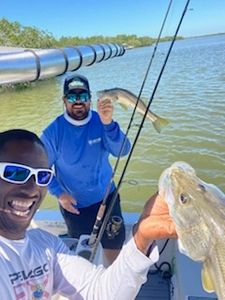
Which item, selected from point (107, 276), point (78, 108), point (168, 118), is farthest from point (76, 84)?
point (168, 118)

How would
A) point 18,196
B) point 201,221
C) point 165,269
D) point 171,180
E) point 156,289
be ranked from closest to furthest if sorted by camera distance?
point 201,221, point 171,180, point 18,196, point 156,289, point 165,269

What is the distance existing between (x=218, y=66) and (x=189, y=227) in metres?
22.3

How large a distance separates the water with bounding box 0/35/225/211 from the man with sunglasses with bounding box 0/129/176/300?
2.25 m

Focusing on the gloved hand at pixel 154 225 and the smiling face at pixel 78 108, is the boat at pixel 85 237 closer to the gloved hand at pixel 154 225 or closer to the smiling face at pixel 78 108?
the smiling face at pixel 78 108

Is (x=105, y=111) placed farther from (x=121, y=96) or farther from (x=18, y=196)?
(x=18, y=196)

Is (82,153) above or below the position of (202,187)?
below

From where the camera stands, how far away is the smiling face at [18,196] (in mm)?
1434

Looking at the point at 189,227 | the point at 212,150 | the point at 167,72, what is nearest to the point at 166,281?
the point at 189,227

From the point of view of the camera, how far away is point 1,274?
132cm

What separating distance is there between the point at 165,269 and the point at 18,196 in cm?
210

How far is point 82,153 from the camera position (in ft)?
A: 9.55

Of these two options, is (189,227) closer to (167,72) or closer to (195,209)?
(195,209)

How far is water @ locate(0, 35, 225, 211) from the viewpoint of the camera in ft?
26.1

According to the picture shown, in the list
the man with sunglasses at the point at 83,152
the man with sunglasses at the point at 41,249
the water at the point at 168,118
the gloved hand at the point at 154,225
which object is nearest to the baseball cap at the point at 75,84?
the man with sunglasses at the point at 83,152
